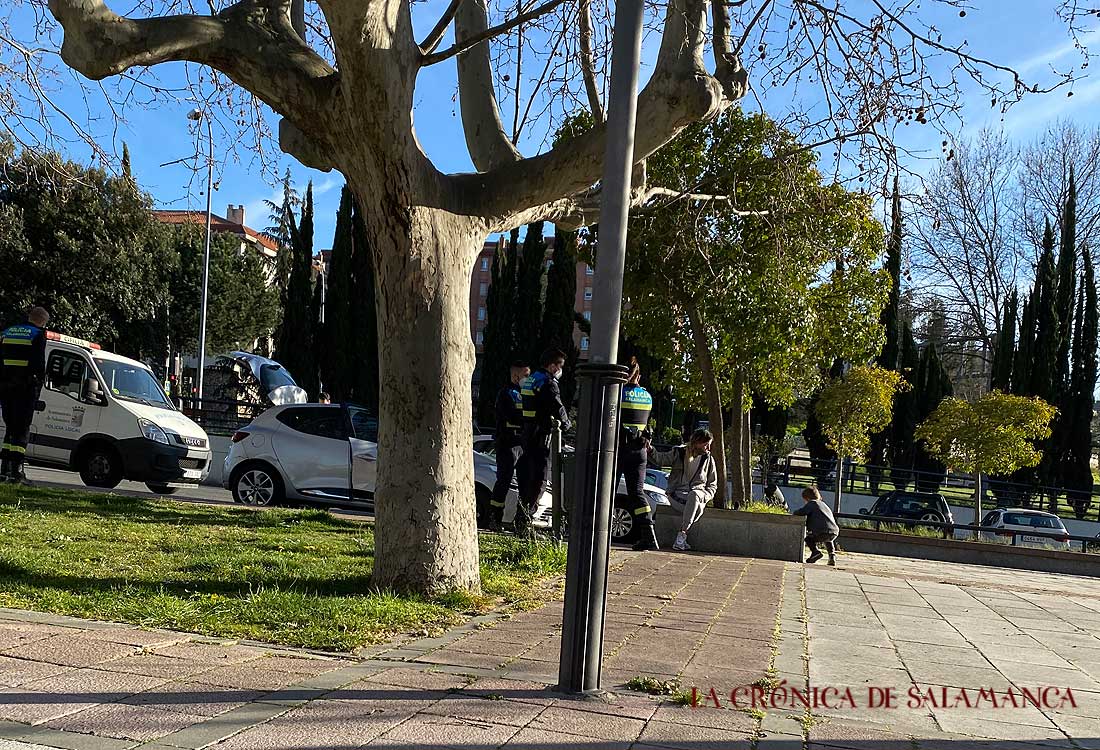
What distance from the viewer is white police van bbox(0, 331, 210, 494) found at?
49.0ft

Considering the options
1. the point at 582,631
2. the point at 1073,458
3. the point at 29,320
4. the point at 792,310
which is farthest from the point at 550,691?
the point at 1073,458

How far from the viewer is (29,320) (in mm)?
12461

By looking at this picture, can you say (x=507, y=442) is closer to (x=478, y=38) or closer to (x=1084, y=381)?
(x=478, y=38)

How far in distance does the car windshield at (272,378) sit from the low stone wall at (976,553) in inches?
884

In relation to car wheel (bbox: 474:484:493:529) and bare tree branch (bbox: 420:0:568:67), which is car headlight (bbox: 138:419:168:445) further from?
bare tree branch (bbox: 420:0:568:67)

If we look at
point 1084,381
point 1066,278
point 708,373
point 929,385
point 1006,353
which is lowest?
point 708,373

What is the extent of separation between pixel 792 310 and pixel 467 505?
33.8 feet

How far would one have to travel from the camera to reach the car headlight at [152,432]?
1493 centimetres

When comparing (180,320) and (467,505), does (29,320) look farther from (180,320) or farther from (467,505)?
(180,320)

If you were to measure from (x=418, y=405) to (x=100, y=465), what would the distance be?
10237 mm

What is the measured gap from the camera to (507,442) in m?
11.6

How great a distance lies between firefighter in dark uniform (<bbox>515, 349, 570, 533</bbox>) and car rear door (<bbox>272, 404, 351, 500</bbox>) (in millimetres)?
3741

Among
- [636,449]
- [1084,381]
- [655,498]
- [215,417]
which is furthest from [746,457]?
[1084,381]

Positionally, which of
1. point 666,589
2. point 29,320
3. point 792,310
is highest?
point 792,310
